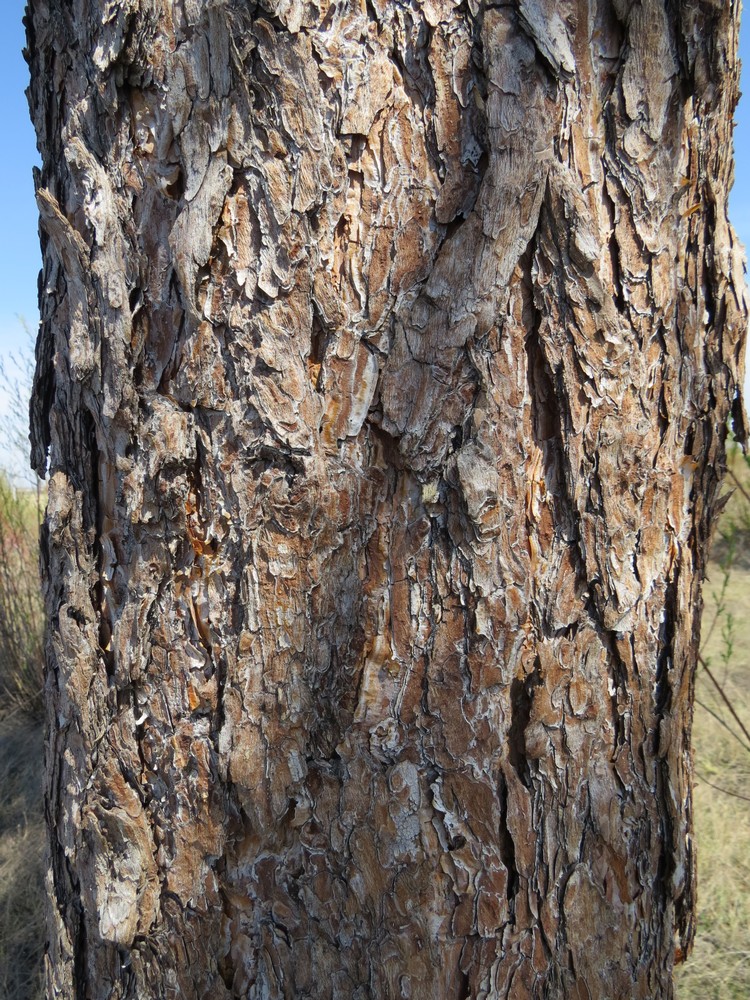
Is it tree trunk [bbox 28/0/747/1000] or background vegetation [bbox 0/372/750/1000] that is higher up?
tree trunk [bbox 28/0/747/1000]

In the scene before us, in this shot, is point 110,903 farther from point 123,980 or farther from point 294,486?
point 294,486

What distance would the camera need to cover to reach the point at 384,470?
36.4 inches

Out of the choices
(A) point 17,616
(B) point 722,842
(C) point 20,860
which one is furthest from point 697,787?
(A) point 17,616

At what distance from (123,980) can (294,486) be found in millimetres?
784

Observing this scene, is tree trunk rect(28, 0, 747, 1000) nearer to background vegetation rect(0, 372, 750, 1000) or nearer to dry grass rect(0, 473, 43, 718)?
background vegetation rect(0, 372, 750, 1000)

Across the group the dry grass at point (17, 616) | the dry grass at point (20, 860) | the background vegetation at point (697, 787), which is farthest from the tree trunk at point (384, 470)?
the dry grass at point (17, 616)

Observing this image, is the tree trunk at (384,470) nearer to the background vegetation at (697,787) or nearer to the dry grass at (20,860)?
the background vegetation at (697,787)

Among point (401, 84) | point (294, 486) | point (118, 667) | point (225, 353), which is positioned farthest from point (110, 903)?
point (401, 84)

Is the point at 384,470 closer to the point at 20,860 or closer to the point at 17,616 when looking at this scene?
the point at 20,860

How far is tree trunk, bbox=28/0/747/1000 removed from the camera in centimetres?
88

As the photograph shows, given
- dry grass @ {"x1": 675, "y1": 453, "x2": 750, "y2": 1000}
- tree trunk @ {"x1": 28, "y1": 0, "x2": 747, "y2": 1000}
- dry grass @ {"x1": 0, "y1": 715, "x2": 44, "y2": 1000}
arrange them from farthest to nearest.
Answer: dry grass @ {"x1": 0, "y1": 715, "x2": 44, "y2": 1000}, dry grass @ {"x1": 675, "y1": 453, "x2": 750, "y2": 1000}, tree trunk @ {"x1": 28, "y1": 0, "x2": 747, "y2": 1000}

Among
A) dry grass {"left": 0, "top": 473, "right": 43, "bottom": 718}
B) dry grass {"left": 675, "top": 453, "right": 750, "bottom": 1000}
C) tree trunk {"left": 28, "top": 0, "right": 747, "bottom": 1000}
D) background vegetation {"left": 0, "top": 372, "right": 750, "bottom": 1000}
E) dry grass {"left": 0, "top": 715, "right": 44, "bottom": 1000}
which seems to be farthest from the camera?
dry grass {"left": 0, "top": 473, "right": 43, "bottom": 718}

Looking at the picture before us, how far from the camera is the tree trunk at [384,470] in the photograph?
2.89ft

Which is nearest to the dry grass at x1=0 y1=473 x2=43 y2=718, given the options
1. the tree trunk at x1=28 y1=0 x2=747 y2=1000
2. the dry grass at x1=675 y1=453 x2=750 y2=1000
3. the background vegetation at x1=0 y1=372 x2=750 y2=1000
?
the background vegetation at x1=0 y1=372 x2=750 y2=1000
